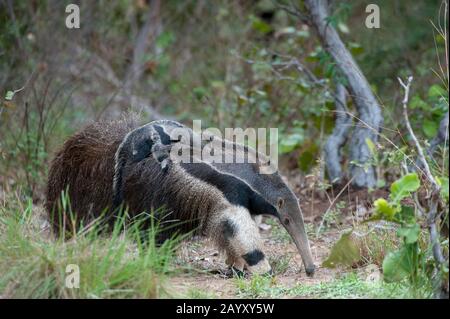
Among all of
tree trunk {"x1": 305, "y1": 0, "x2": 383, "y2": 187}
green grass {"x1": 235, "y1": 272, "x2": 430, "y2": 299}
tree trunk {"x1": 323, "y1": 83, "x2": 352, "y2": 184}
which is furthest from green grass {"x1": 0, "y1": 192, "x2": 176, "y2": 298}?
tree trunk {"x1": 323, "y1": 83, "x2": 352, "y2": 184}

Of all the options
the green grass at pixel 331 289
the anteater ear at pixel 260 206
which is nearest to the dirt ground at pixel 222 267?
the green grass at pixel 331 289

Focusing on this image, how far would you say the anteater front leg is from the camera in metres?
6.45

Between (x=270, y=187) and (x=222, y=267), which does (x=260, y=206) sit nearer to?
(x=270, y=187)

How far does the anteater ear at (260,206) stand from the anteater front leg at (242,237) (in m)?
0.13

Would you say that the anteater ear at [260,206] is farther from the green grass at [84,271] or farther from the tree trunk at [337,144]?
the tree trunk at [337,144]

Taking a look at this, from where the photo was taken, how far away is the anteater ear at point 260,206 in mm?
6562

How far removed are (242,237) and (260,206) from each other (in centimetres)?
35

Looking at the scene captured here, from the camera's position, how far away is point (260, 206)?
21.7ft

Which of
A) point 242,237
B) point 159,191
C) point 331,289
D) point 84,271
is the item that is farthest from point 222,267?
point 84,271

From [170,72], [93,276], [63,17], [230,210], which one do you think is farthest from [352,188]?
[170,72]

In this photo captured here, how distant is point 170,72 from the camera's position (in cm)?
1595

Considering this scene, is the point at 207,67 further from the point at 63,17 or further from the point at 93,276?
the point at 93,276

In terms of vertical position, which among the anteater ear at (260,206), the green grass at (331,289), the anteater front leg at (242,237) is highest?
the anteater ear at (260,206)
